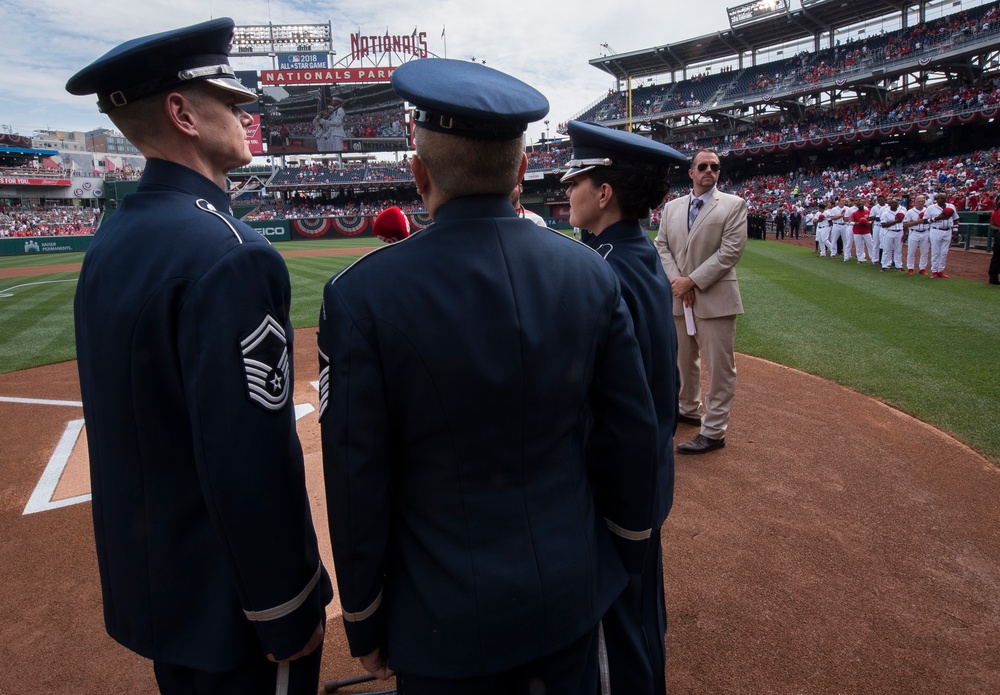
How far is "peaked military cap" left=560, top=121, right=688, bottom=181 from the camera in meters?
2.40

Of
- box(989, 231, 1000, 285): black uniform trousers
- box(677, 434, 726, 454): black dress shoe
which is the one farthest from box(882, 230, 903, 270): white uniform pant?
box(677, 434, 726, 454): black dress shoe

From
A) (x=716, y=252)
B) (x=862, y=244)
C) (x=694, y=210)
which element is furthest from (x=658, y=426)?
(x=862, y=244)

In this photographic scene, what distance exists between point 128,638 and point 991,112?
3867 centimetres

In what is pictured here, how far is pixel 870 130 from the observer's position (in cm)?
3506

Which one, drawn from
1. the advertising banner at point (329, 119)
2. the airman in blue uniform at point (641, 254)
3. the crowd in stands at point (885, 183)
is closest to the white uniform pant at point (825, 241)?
the crowd in stands at point (885, 183)

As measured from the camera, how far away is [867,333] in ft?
28.2

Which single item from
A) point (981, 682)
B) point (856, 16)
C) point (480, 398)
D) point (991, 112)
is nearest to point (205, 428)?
point (480, 398)

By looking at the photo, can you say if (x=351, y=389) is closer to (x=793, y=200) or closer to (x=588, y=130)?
(x=588, y=130)

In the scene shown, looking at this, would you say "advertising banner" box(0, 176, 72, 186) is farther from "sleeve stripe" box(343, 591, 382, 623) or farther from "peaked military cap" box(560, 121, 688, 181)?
"sleeve stripe" box(343, 591, 382, 623)

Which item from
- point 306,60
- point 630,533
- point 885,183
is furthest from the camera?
point 306,60

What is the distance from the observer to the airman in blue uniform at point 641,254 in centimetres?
225

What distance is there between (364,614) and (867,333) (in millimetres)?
9037

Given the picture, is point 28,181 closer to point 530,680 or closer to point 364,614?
point 364,614

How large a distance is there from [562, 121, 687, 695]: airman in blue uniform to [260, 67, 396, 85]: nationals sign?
186ft
